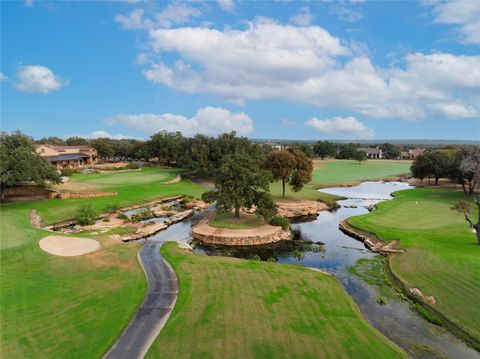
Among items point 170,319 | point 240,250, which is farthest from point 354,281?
point 170,319

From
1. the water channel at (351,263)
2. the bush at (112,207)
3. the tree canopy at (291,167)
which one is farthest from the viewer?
the tree canopy at (291,167)

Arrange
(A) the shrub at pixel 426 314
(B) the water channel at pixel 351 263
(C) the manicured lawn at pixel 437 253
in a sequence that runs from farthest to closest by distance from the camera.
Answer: (C) the manicured lawn at pixel 437 253
(A) the shrub at pixel 426 314
(B) the water channel at pixel 351 263

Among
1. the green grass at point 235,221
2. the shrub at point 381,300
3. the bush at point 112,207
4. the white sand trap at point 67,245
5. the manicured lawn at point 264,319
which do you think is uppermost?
the bush at point 112,207

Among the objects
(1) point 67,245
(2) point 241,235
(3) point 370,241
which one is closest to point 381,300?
(3) point 370,241

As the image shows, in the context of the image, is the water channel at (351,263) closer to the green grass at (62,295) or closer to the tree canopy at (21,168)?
the green grass at (62,295)

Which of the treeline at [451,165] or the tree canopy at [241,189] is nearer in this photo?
the tree canopy at [241,189]

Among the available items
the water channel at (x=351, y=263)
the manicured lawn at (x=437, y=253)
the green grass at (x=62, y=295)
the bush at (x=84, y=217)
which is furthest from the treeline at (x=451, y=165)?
the bush at (x=84, y=217)

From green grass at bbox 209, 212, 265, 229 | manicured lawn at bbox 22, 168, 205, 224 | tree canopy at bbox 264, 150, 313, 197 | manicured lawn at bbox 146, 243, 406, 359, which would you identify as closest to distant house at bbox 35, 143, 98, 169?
manicured lawn at bbox 22, 168, 205, 224

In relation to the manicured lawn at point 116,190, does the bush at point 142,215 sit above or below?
below
